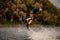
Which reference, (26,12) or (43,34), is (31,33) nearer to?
(43,34)

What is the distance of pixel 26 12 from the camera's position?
13.6 ft

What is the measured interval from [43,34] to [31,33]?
23 cm

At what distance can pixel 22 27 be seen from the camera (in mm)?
4102

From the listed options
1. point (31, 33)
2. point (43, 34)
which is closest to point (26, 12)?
point (31, 33)

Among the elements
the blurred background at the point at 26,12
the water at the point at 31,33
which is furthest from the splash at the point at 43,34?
the blurred background at the point at 26,12

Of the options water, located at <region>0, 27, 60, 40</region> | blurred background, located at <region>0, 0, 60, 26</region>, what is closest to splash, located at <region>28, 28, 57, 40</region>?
water, located at <region>0, 27, 60, 40</region>

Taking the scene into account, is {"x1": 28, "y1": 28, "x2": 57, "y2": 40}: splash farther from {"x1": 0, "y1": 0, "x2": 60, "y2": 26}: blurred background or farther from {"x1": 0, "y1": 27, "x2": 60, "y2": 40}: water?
{"x1": 0, "y1": 0, "x2": 60, "y2": 26}: blurred background

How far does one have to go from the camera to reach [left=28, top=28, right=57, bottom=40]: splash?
13.5 feet

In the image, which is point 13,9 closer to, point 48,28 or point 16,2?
point 16,2

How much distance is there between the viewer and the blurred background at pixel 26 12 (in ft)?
13.4

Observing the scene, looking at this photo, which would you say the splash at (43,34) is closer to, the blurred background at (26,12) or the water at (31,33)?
the water at (31,33)

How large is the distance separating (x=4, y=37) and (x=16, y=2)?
0.70 meters

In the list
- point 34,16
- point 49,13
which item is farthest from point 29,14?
point 49,13

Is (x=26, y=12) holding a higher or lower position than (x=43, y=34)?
higher
